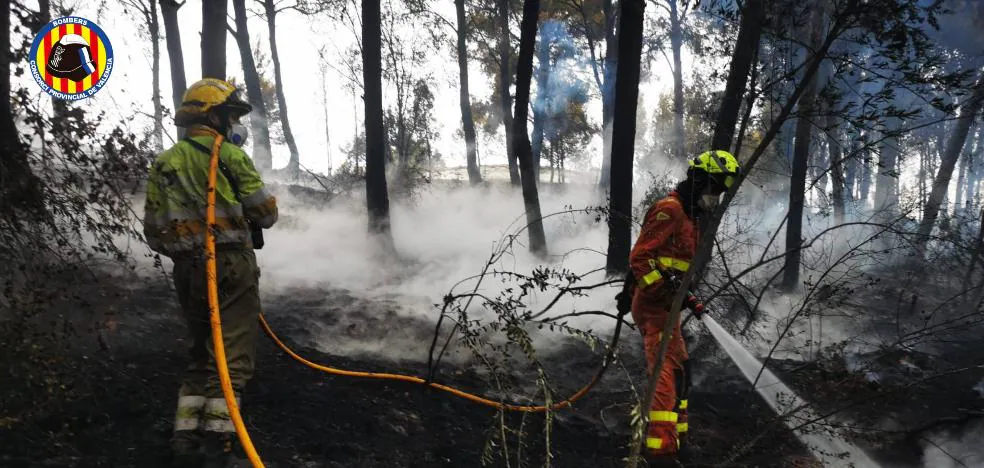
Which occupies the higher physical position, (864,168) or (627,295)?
(864,168)

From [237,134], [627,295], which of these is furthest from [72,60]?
[627,295]

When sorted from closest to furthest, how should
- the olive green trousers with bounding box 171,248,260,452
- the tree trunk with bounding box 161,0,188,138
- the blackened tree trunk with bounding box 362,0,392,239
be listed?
the olive green trousers with bounding box 171,248,260,452 → the blackened tree trunk with bounding box 362,0,392,239 → the tree trunk with bounding box 161,0,188,138

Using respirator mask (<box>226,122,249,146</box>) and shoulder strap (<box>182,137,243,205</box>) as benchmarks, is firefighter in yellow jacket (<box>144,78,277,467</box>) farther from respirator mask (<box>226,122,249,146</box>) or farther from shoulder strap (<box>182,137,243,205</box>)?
respirator mask (<box>226,122,249,146</box>)

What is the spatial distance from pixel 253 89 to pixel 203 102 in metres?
16.9

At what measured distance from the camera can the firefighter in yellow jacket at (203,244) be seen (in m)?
Result: 2.92

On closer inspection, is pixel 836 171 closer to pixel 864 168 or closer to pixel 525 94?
pixel 525 94

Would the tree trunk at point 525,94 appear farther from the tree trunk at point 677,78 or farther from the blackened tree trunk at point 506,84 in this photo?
the tree trunk at point 677,78

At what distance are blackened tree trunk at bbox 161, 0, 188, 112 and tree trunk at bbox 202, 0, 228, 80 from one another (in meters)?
7.36

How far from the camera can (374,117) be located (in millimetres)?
9453

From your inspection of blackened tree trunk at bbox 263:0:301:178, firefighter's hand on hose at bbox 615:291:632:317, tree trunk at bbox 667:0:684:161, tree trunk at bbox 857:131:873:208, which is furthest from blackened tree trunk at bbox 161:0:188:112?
tree trunk at bbox 667:0:684:161

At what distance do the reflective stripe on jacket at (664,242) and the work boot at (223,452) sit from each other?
8.11 ft

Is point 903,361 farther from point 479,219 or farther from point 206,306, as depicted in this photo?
point 479,219

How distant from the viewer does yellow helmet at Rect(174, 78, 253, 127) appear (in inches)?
130

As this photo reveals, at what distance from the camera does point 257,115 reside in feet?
61.2
